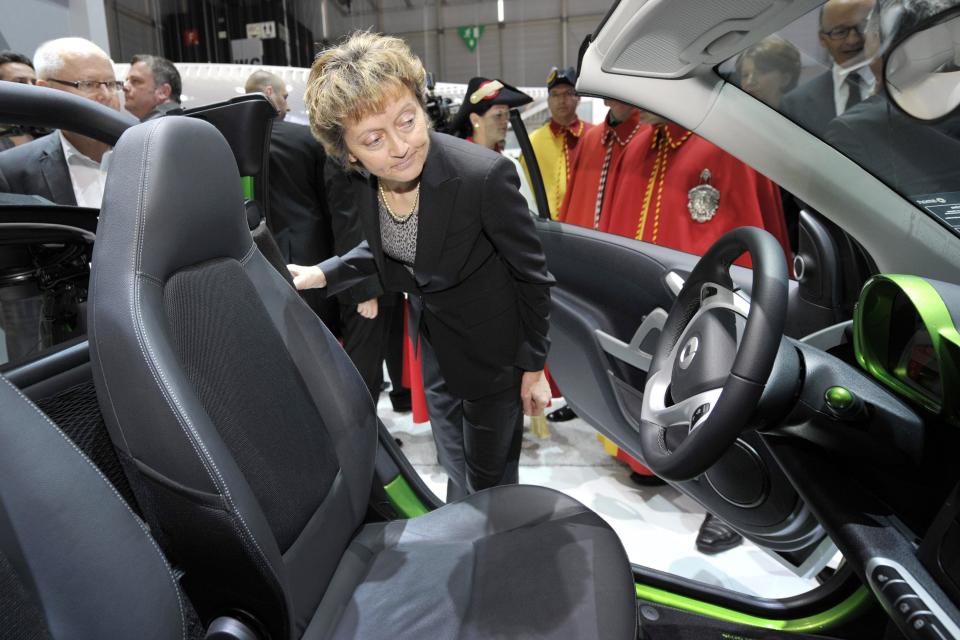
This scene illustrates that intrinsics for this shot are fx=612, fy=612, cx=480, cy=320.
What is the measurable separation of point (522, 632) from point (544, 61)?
8820mm

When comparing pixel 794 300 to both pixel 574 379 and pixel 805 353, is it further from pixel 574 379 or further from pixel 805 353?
pixel 574 379

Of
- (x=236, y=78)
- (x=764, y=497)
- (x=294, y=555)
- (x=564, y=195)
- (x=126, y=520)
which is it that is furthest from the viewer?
(x=236, y=78)

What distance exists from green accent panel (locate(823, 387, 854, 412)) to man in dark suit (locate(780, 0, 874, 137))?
57cm

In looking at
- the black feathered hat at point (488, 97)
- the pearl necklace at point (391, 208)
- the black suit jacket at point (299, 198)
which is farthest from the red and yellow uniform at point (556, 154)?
the pearl necklace at point (391, 208)

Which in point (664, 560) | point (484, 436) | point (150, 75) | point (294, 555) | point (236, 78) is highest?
point (236, 78)

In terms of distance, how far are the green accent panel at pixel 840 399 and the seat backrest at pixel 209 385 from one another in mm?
794

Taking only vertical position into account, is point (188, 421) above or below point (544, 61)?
below

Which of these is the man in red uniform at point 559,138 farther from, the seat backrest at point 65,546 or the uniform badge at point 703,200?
the seat backrest at point 65,546

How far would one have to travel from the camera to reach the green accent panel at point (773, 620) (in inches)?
47.1

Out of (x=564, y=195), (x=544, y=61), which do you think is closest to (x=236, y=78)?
(x=564, y=195)

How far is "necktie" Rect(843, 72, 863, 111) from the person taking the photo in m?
1.13

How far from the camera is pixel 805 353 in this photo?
942 millimetres

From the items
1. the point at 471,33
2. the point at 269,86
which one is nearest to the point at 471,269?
the point at 269,86

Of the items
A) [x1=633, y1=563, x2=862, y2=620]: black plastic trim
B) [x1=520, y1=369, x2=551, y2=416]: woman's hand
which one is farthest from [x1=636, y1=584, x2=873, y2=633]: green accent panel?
[x1=520, y1=369, x2=551, y2=416]: woman's hand
